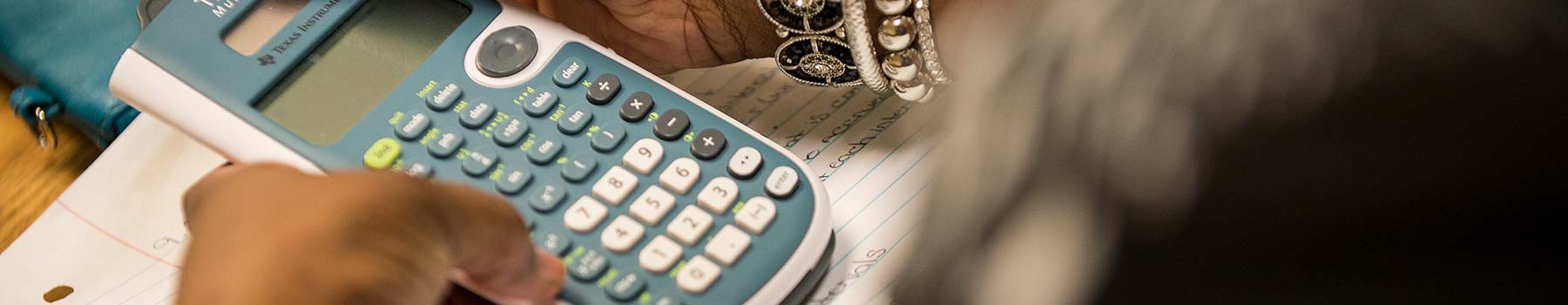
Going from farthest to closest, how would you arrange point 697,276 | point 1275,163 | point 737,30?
point 737,30 → point 697,276 → point 1275,163

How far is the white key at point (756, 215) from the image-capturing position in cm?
30

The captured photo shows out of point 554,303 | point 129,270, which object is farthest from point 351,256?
point 129,270

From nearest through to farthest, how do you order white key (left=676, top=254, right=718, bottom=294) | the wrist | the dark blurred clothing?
the dark blurred clothing, white key (left=676, top=254, right=718, bottom=294), the wrist

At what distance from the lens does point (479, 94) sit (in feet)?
1.12

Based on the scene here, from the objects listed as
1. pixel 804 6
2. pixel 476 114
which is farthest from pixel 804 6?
pixel 476 114

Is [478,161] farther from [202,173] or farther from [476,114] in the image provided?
[202,173]

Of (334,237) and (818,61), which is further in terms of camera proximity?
(818,61)

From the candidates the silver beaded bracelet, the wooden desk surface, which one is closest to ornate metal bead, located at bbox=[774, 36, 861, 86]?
the silver beaded bracelet

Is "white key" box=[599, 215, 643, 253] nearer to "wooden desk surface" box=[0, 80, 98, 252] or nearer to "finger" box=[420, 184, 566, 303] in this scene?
A: "finger" box=[420, 184, 566, 303]

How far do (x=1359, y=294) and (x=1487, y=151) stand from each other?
3cm

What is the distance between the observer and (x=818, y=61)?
368mm

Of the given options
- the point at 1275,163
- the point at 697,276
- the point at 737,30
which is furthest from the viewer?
the point at 737,30

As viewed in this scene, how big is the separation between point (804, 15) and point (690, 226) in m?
0.09

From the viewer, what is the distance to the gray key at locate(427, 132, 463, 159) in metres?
0.33
